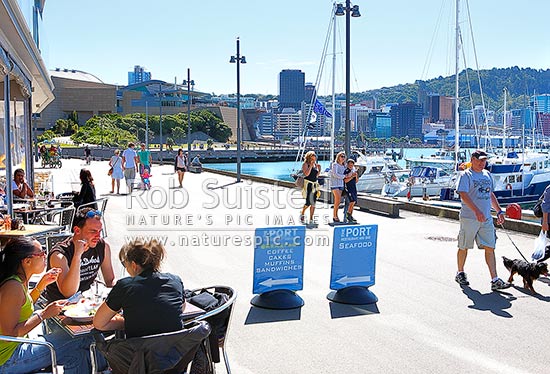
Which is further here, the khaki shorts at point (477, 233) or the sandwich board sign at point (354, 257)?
the khaki shorts at point (477, 233)

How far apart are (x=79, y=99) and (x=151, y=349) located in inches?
5370

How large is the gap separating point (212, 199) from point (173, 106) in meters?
130

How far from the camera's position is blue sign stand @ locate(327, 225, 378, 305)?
7527mm

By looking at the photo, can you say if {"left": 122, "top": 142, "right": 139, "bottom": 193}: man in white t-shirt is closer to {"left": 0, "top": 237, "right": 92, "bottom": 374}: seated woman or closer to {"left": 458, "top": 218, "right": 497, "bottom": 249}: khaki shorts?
{"left": 458, "top": 218, "right": 497, "bottom": 249}: khaki shorts

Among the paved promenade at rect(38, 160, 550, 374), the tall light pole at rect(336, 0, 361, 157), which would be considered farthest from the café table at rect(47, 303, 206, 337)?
the tall light pole at rect(336, 0, 361, 157)

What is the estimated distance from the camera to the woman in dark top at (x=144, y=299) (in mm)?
3949

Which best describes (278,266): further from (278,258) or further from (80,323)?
(80,323)

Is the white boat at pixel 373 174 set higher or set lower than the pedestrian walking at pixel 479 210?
lower

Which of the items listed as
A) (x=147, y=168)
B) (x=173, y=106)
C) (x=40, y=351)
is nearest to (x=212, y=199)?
(x=147, y=168)

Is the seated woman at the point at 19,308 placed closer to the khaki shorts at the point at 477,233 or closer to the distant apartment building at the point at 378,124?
the khaki shorts at the point at 477,233

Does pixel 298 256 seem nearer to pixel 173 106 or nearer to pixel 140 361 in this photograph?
pixel 140 361

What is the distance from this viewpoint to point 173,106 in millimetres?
146500

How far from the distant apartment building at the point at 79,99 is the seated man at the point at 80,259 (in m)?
128

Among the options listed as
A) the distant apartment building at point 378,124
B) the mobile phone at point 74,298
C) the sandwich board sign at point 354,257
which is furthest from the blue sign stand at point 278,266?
the distant apartment building at point 378,124
